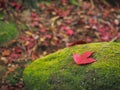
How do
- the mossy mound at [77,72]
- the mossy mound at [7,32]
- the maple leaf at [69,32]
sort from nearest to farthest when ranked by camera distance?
the mossy mound at [77,72] < the mossy mound at [7,32] < the maple leaf at [69,32]

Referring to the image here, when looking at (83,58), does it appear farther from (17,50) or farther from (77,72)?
(17,50)

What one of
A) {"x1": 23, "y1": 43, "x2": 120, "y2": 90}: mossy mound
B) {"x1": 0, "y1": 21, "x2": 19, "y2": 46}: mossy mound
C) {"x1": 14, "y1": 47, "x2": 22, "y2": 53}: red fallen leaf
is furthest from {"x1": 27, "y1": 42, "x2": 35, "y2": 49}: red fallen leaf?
{"x1": 23, "y1": 43, "x2": 120, "y2": 90}: mossy mound

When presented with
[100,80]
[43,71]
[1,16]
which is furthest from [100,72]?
[1,16]

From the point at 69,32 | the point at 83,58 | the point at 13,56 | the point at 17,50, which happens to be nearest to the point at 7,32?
the point at 17,50

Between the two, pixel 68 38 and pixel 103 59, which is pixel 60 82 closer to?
pixel 103 59

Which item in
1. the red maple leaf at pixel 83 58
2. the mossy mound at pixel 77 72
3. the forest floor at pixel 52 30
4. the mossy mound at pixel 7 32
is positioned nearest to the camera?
the mossy mound at pixel 77 72

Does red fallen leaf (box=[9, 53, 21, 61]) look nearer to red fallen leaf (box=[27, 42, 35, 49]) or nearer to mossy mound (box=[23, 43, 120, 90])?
red fallen leaf (box=[27, 42, 35, 49])

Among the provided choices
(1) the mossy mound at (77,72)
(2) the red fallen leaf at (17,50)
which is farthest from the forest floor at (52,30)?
A: (1) the mossy mound at (77,72)

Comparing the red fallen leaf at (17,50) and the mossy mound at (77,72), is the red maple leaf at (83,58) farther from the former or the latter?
the red fallen leaf at (17,50)
